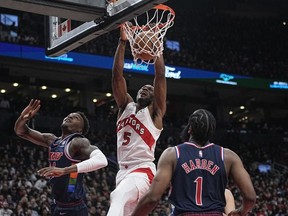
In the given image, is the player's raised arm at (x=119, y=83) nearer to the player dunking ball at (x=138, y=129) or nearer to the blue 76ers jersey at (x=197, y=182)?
the player dunking ball at (x=138, y=129)

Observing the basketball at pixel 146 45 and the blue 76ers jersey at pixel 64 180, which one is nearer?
the basketball at pixel 146 45

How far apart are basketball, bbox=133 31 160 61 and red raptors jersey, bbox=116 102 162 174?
552 mm

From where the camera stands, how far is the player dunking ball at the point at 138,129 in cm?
559

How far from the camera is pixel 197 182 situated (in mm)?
4125

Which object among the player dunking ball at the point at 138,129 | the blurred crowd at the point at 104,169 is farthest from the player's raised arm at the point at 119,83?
the blurred crowd at the point at 104,169

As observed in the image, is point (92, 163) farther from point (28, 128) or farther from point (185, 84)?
point (185, 84)

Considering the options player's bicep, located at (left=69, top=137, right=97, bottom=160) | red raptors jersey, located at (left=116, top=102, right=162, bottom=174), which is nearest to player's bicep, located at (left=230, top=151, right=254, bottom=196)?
red raptors jersey, located at (left=116, top=102, right=162, bottom=174)

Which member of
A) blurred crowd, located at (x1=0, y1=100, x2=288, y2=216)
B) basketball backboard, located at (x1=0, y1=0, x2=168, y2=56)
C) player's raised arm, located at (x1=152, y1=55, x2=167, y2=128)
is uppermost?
basketball backboard, located at (x1=0, y1=0, x2=168, y2=56)

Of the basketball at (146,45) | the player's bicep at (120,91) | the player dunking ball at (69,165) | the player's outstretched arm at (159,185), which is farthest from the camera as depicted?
the player dunking ball at (69,165)

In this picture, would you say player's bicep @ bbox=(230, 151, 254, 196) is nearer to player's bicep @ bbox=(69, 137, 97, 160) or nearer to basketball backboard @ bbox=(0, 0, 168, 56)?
basketball backboard @ bbox=(0, 0, 168, 56)

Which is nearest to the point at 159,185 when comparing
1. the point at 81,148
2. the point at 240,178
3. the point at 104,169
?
the point at 240,178

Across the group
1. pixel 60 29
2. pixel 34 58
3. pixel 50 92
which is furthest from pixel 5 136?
pixel 60 29

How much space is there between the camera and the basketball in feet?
19.7

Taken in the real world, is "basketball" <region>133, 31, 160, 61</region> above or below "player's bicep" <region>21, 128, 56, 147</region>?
above
